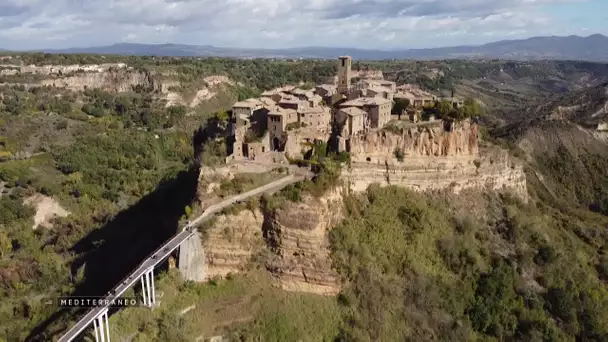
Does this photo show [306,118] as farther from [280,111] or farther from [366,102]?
[366,102]

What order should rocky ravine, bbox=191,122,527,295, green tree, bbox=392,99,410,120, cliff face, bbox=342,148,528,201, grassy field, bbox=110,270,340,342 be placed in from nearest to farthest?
1. grassy field, bbox=110,270,340,342
2. rocky ravine, bbox=191,122,527,295
3. cliff face, bbox=342,148,528,201
4. green tree, bbox=392,99,410,120

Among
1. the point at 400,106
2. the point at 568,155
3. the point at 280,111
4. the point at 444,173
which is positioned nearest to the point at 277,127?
the point at 280,111

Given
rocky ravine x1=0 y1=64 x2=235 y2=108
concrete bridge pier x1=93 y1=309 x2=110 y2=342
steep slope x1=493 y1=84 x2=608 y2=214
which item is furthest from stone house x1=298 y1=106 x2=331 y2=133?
rocky ravine x1=0 y1=64 x2=235 y2=108

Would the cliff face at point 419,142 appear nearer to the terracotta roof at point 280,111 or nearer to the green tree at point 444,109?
the green tree at point 444,109

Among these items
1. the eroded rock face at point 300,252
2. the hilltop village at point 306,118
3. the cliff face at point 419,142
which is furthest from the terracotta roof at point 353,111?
the eroded rock face at point 300,252

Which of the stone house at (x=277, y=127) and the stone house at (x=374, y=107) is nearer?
the stone house at (x=277, y=127)

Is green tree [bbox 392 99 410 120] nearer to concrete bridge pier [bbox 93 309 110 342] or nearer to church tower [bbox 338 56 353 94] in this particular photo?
church tower [bbox 338 56 353 94]

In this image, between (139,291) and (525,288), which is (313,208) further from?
(525,288)
